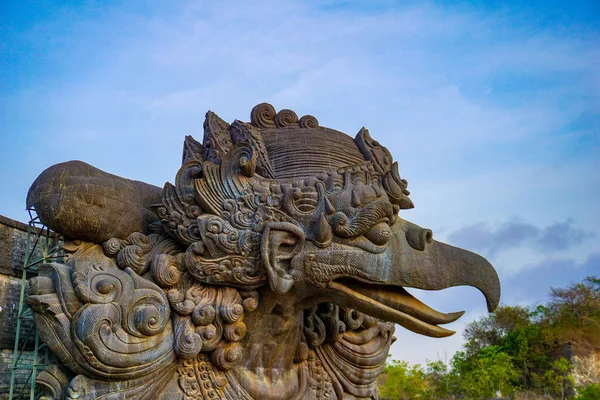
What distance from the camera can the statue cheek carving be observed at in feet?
17.0

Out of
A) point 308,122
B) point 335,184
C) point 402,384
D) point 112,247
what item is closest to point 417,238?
point 335,184

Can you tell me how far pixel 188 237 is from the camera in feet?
17.8

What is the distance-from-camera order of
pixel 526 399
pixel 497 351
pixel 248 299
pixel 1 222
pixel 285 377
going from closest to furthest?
1. pixel 248 299
2. pixel 285 377
3. pixel 1 222
4. pixel 526 399
5. pixel 497 351

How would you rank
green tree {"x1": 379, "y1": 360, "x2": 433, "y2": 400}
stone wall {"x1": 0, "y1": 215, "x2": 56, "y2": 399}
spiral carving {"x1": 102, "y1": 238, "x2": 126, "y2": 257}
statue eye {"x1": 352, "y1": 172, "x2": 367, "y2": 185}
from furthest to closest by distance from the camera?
1. green tree {"x1": 379, "y1": 360, "x2": 433, "y2": 400}
2. stone wall {"x1": 0, "y1": 215, "x2": 56, "y2": 399}
3. statue eye {"x1": 352, "y1": 172, "x2": 367, "y2": 185}
4. spiral carving {"x1": 102, "y1": 238, "x2": 126, "y2": 257}

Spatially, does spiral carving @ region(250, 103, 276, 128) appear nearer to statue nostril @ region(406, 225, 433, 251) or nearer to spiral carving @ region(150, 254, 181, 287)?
spiral carving @ region(150, 254, 181, 287)

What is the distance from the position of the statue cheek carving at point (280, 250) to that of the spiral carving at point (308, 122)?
1.44m

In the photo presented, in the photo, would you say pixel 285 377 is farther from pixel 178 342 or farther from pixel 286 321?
pixel 178 342

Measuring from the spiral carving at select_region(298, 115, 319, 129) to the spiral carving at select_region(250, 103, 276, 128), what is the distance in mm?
274

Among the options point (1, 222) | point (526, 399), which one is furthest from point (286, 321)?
point (526, 399)

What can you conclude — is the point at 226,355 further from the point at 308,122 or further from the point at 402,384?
the point at 402,384

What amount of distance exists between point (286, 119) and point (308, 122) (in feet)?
0.71

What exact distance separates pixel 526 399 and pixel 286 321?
15.5 m

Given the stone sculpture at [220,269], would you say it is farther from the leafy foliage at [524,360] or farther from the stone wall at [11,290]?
the leafy foliage at [524,360]

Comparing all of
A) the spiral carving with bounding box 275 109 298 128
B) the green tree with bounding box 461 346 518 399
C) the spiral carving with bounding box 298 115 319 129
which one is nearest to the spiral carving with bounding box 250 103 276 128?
the spiral carving with bounding box 275 109 298 128
